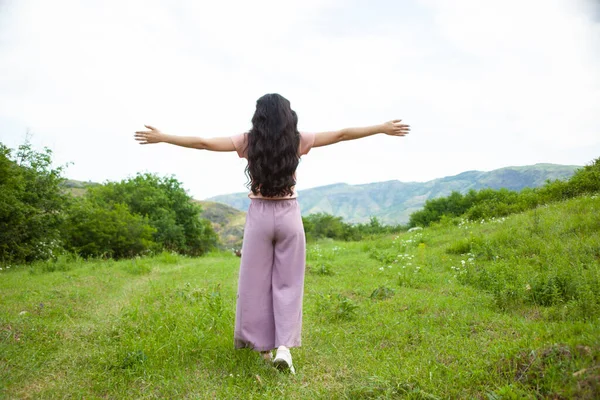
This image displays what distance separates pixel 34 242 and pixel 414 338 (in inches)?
661

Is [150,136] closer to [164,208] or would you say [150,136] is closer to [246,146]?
[246,146]

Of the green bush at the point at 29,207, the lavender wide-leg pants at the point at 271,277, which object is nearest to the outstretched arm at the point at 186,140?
the lavender wide-leg pants at the point at 271,277

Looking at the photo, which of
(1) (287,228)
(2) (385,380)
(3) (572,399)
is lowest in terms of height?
(2) (385,380)

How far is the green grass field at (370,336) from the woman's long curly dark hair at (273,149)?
1944 millimetres

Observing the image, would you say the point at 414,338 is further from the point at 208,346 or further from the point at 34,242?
the point at 34,242

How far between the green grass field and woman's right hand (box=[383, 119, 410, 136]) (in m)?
2.41

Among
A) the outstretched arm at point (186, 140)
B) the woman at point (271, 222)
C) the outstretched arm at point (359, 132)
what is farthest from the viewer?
the outstretched arm at point (359, 132)

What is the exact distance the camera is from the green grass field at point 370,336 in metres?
3.13

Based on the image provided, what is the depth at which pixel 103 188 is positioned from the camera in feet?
93.5

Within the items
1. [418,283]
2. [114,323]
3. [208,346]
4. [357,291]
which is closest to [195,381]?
[208,346]

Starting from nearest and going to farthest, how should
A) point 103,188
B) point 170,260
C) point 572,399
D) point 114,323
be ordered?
point 572,399, point 114,323, point 170,260, point 103,188

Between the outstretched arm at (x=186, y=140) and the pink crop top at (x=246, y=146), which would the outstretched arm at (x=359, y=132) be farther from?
the outstretched arm at (x=186, y=140)

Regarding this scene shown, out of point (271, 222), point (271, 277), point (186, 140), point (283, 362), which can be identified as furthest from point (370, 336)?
point (186, 140)

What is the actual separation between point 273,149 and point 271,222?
0.79 metres
